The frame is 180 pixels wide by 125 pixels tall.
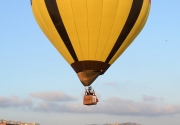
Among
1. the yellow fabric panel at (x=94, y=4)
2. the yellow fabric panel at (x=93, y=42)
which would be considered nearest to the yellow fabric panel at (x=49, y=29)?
the yellow fabric panel at (x=93, y=42)

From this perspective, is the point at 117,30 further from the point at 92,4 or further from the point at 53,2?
the point at 53,2

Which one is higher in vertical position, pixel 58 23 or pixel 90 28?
pixel 58 23

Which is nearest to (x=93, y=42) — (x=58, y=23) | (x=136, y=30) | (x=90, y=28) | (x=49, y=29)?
(x=90, y=28)

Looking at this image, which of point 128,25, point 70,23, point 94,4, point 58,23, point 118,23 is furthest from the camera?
point 128,25

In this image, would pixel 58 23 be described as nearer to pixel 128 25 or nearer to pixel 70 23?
pixel 70 23

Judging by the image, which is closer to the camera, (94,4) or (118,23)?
(94,4)

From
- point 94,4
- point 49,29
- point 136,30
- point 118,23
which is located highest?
point 94,4

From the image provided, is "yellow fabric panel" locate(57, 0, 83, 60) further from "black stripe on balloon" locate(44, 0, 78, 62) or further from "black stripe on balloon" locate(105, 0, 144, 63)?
"black stripe on balloon" locate(105, 0, 144, 63)

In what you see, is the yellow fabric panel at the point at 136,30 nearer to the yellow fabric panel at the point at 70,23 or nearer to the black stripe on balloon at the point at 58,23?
the yellow fabric panel at the point at 70,23
